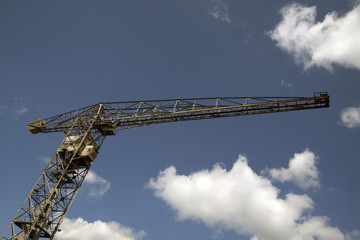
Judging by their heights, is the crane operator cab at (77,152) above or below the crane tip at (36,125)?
below

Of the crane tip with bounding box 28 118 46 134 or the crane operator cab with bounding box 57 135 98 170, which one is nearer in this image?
the crane operator cab with bounding box 57 135 98 170

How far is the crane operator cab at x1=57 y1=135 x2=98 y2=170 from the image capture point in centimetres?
2378

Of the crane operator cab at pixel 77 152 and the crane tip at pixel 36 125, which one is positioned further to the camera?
the crane tip at pixel 36 125

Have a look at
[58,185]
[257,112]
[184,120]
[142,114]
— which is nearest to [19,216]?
[58,185]

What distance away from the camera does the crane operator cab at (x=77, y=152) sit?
78.0ft

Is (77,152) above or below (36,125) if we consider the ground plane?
below

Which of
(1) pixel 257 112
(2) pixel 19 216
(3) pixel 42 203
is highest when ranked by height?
(1) pixel 257 112

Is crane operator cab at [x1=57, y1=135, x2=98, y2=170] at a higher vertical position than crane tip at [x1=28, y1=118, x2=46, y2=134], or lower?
lower

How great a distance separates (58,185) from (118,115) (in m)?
7.81

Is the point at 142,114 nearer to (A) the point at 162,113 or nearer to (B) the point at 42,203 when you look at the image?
(A) the point at 162,113

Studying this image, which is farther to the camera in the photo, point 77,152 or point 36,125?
point 36,125

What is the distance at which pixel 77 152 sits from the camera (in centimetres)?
2383

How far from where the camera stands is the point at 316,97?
24.7 metres

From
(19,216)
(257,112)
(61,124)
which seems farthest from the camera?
(61,124)
